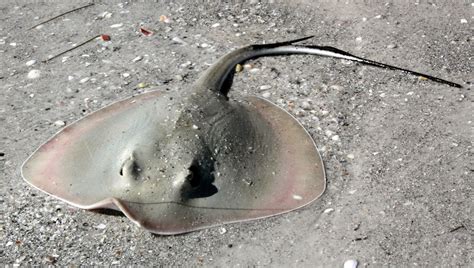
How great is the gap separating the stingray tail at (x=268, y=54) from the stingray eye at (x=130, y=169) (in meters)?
1.25

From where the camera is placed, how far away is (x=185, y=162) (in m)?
3.31

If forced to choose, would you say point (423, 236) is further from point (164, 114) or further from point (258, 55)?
point (258, 55)

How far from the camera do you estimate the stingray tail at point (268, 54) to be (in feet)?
14.9

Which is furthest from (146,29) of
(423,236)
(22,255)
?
(423,236)

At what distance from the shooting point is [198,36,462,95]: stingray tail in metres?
4.55

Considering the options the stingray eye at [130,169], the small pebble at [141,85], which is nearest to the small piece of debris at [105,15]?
the small pebble at [141,85]

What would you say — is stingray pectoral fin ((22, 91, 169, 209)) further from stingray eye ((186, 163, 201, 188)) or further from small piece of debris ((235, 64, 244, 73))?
small piece of debris ((235, 64, 244, 73))

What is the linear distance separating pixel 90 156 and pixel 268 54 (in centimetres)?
183

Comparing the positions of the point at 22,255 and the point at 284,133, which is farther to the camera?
the point at 284,133

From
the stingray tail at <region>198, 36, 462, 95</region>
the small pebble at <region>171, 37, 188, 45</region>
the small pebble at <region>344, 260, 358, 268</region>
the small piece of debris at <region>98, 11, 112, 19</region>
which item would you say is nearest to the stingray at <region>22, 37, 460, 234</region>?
the stingray tail at <region>198, 36, 462, 95</region>

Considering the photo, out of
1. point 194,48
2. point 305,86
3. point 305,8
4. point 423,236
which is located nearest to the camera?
point 423,236

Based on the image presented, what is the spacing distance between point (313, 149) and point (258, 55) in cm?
131

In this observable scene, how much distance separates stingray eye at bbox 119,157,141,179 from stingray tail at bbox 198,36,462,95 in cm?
125

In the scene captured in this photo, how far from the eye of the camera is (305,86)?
473 cm
